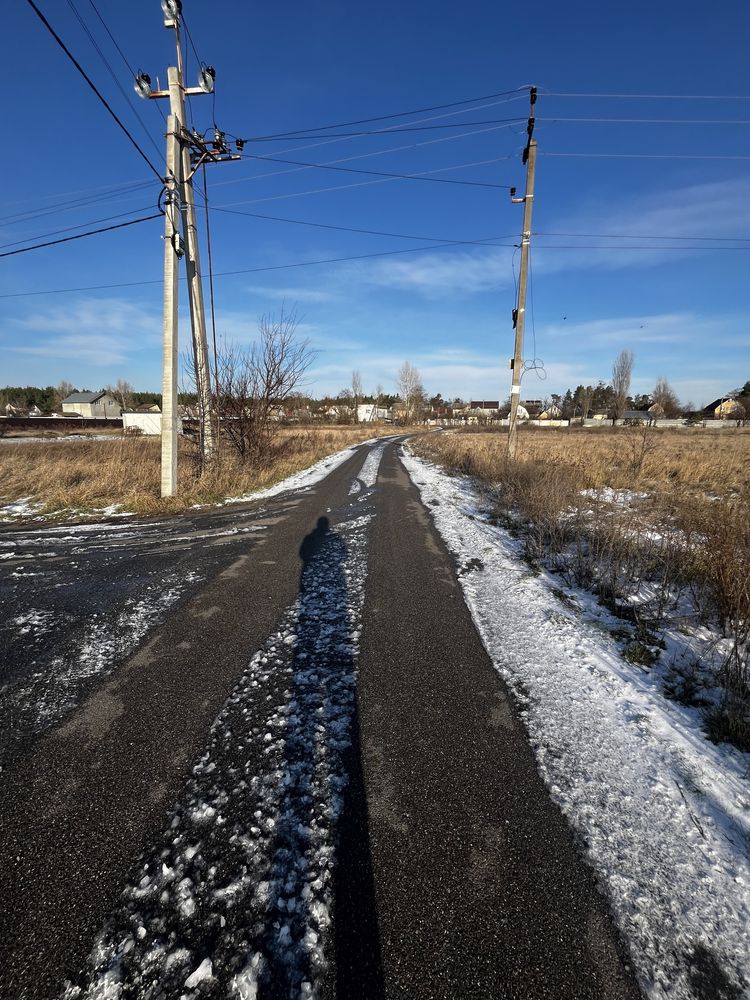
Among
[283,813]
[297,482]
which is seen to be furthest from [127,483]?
[283,813]

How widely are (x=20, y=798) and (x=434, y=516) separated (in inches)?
289

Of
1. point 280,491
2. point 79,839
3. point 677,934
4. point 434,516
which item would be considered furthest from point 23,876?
point 280,491

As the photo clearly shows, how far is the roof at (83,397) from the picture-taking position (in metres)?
83.4

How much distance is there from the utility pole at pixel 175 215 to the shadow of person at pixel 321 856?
8.04 m

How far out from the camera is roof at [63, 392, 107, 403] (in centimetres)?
8338

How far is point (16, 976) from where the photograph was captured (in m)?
1.45

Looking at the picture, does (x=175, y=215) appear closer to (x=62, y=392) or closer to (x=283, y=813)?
(x=283, y=813)

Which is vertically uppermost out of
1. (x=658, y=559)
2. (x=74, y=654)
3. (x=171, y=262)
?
(x=171, y=262)

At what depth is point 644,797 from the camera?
222cm

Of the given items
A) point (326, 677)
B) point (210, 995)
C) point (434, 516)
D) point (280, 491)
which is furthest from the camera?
point (280, 491)

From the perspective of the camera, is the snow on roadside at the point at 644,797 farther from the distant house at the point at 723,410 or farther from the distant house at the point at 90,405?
the distant house at the point at 90,405

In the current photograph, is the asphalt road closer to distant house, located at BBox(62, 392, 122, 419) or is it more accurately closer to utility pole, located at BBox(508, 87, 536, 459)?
utility pole, located at BBox(508, 87, 536, 459)

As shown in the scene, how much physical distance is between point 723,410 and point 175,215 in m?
100

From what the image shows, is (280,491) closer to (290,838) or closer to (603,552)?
(603,552)
